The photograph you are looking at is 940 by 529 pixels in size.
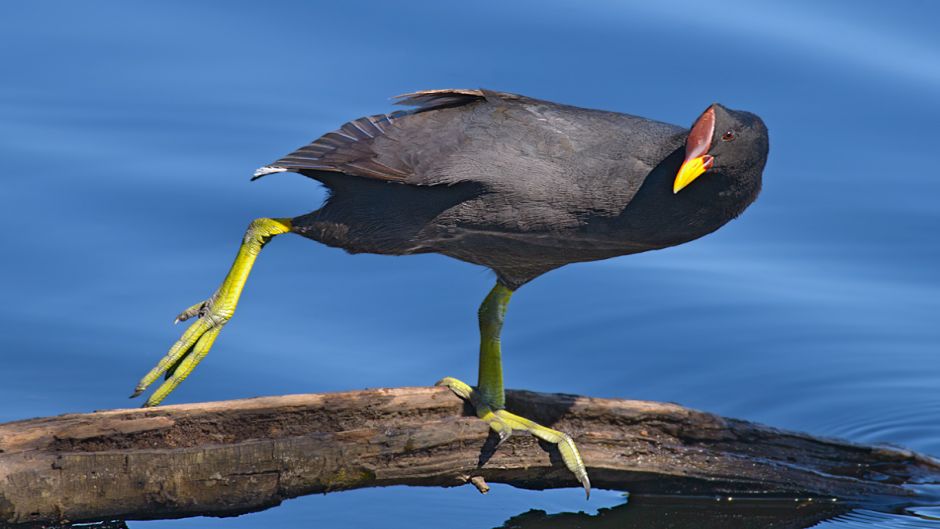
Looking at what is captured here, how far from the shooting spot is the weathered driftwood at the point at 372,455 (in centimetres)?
500

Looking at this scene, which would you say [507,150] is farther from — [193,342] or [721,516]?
[721,516]

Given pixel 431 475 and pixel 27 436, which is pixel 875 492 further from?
pixel 27 436

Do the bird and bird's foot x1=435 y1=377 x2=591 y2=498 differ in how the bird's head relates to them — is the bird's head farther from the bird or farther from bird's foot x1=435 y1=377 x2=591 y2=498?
bird's foot x1=435 y1=377 x2=591 y2=498

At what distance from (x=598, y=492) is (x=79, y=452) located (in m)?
1.98

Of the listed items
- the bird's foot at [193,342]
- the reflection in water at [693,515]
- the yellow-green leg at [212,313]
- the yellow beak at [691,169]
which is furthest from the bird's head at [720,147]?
the bird's foot at [193,342]

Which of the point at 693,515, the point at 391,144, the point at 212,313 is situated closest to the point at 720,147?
the point at 391,144

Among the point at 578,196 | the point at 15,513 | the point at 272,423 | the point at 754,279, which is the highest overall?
Result: the point at 754,279

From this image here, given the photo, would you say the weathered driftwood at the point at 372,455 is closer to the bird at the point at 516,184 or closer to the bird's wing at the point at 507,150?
the bird at the point at 516,184

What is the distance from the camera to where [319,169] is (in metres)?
5.52

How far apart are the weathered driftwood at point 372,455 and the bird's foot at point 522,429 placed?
4cm

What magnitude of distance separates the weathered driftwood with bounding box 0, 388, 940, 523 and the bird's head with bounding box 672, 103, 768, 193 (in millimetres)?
987

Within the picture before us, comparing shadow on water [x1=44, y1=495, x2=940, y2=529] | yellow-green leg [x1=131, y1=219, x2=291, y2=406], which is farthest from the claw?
shadow on water [x1=44, y1=495, x2=940, y2=529]

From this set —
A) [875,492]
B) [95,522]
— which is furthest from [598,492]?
[95,522]

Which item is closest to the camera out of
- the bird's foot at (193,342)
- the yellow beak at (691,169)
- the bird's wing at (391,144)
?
the yellow beak at (691,169)
